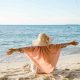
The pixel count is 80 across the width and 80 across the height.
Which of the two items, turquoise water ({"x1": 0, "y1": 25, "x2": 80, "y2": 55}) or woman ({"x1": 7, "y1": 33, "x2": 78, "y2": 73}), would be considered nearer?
woman ({"x1": 7, "y1": 33, "x2": 78, "y2": 73})

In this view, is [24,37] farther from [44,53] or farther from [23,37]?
[44,53]

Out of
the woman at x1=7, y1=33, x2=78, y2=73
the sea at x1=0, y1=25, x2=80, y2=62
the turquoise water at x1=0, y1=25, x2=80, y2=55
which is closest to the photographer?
the woman at x1=7, y1=33, x2=78, y2=73

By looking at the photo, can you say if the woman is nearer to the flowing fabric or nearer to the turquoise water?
the flowing fabric

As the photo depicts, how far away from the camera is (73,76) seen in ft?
20.1

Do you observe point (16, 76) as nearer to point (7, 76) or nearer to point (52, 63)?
point (7, 76)

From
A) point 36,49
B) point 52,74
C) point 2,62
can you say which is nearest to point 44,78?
point 52,74

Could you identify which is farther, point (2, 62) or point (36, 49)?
point (2, 62)

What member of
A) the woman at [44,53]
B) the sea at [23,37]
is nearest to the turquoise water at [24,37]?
the sea at [23,37]

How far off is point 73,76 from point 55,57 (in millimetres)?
689

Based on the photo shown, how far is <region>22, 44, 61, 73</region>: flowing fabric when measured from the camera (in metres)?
6.30

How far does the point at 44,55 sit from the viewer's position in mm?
6344

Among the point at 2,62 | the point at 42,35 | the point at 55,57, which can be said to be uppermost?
the point at 42,35

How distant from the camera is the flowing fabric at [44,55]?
6301 millimetres

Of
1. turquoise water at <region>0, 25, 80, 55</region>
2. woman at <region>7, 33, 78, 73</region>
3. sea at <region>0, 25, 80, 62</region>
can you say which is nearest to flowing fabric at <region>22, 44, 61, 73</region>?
woman at <region>7, 33, 78, 73</region>
